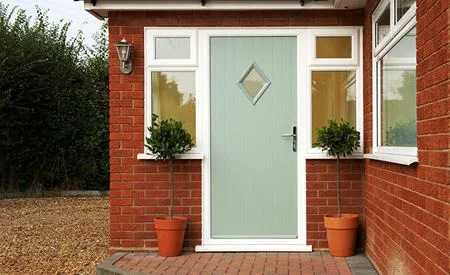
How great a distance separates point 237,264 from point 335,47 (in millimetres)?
2412

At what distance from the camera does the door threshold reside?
6.61 metres

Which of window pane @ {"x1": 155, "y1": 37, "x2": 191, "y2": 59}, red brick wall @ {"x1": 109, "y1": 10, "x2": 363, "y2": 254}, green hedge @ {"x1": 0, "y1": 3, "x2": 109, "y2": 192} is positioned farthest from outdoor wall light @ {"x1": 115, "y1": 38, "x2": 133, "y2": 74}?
green hedge @ {"x1": 0, "y1": 3, "x2": 109, "y2": 192}

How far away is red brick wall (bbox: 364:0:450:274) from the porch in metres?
0.74

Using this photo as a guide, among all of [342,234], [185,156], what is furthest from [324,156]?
[185,156]

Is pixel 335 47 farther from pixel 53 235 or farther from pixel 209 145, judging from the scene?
pixel 53 235

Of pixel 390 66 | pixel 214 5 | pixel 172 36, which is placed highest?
pixel 214 5

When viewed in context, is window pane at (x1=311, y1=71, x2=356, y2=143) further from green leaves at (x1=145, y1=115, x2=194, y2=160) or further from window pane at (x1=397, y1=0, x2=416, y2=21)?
window pane at (x1=397, y1=0, x2=416, y2=21)

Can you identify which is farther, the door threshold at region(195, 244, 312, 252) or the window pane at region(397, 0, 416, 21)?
the door threshold at region(195, 244, 312, 252)

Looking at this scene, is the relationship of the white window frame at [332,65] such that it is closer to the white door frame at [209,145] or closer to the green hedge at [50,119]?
the white door frame at [209,145]

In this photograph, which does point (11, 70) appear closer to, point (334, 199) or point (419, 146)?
point (334, 199)

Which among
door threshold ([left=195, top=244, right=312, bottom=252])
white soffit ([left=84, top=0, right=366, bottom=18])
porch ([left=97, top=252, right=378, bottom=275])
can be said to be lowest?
porch ([left=97, top=252, right=378, bottom=275])

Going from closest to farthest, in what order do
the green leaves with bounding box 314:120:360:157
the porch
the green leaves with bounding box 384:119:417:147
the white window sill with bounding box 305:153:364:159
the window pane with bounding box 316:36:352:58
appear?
the green leaves with bounding box 384:119:417:147
the porch
the green leaves with bounding box 314:120:360:157
the white window sill with bounding box 305:153:364:159
the window pane with bounding box 316:36:352:58

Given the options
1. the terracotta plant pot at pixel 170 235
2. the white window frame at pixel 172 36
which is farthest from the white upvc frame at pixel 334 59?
the terracotta plant pot at pixel 170 235

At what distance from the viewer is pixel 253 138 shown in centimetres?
667
